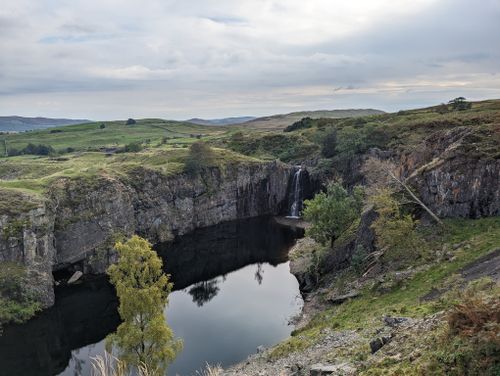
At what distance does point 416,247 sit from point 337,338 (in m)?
19.6

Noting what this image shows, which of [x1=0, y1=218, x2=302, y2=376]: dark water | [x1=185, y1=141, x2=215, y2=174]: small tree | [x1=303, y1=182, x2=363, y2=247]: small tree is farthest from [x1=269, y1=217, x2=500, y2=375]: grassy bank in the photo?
[x1=185, y1=141, x2=215, y2=174]: small tree

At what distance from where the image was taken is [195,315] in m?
65.6

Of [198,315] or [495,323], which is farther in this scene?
[198,315]

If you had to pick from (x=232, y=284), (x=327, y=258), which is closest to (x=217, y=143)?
(x=232, y=284)

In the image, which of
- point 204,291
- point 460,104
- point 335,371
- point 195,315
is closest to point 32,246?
point 195,315

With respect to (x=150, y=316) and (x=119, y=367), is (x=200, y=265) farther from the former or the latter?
(x=119, y=367)

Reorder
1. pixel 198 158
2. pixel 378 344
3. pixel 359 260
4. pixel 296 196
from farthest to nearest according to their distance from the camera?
pixel 296 196 < pixel 198 158 < pixel 359 260 < pixel 378 344

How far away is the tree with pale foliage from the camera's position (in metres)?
38.6

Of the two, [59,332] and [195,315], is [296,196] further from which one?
[59,332]

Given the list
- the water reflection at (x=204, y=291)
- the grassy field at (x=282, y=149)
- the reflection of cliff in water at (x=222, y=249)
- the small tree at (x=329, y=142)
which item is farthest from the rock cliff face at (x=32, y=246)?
the small tree at (x=329, y=142)

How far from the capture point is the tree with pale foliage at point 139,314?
1521 inches

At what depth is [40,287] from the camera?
68438 millimetres

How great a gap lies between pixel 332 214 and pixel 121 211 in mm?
49285

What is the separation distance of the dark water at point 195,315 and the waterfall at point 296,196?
29.5 meters
